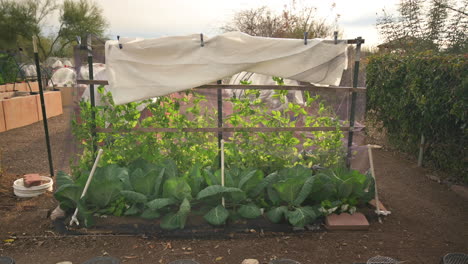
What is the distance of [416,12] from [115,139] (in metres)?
5.68

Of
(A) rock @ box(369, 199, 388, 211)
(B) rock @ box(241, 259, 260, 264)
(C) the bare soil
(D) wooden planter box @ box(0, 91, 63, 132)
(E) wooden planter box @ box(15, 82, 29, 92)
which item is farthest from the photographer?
(E) wooden planter box @ box(15, 82, 29, 92)

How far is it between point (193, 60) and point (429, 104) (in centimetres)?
293

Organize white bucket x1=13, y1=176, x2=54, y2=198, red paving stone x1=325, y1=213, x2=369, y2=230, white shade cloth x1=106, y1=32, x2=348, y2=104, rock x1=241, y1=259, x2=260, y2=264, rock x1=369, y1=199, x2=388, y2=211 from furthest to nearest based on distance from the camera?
white bucket x1=13, y1=176, x2=54, y2=198 < rock x1=369, y1=199, x2=388, y2=211 < white shade cloth x1=106, y1=32, x2=348, y2=104 < red paving stone x1=325, y1=213, x2=369, y2=230 < rock x1=241, y1=259, x2=260, y2=264

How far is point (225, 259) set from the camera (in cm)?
288

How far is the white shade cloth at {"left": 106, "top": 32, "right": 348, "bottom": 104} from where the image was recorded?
3.50 m

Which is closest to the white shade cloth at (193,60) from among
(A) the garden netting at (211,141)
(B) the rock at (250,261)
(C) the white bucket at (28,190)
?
(A) the garden netting at (211,141)

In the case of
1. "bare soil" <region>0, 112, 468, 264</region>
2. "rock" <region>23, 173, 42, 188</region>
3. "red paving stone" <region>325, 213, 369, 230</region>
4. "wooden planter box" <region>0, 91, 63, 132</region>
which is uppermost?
"wooden planter box" <region>0, 91, 63, 132</region>

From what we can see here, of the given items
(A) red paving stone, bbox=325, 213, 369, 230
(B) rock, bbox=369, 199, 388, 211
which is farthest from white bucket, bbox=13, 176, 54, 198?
(B) rock, bbox=369, 199, 388, 211

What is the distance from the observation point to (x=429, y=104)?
421 centimetres

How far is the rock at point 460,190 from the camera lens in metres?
4.17

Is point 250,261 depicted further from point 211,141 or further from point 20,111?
point 20,111

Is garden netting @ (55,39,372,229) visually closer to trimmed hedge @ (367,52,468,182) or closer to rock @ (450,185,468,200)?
trimmed hedge @ (367,52,468,182)

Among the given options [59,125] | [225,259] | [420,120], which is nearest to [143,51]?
[225,259]

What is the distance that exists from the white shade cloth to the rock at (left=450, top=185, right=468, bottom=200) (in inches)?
96.6
